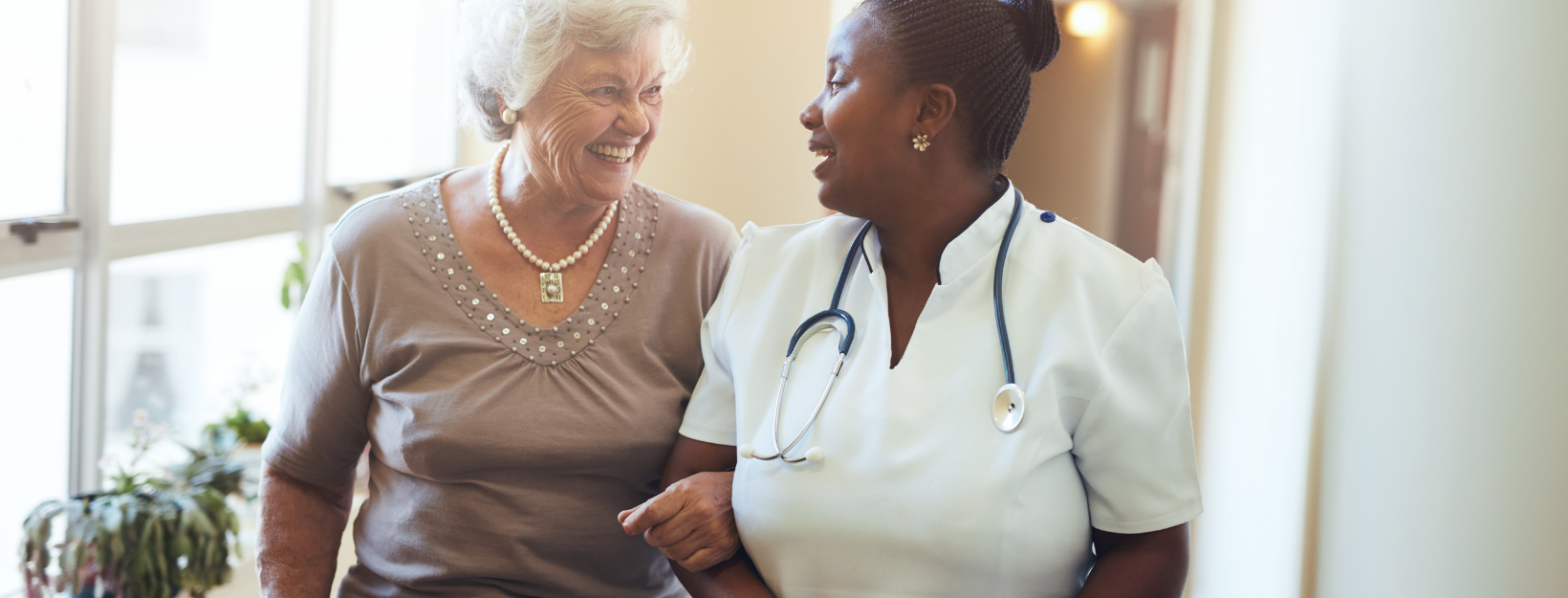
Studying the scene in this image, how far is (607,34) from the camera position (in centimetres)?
146

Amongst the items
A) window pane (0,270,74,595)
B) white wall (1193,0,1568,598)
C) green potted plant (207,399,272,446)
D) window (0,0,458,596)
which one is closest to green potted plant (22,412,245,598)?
window pane (0,270,74,595)

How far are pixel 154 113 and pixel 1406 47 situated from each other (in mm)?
2549

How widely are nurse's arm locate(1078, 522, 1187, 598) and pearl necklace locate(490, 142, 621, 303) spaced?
798mm

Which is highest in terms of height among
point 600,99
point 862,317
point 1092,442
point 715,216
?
point 600,99

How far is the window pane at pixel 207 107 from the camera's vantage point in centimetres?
245

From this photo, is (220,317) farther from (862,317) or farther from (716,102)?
(862,317)

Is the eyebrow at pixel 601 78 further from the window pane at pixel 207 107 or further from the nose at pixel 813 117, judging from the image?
the window pane at pixel 207 107

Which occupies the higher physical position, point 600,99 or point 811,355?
point 600,99

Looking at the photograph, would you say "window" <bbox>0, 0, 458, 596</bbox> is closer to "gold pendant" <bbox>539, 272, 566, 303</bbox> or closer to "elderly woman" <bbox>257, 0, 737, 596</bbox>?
"elderly woman" <bbox>257, 0, 737, 596</bbox>

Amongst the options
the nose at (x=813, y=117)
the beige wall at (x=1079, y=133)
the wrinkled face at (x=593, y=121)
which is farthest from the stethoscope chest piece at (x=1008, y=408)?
the beige wall at (x=1079, y=133)

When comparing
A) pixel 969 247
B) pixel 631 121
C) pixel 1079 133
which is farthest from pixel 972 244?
pixel 1079 133

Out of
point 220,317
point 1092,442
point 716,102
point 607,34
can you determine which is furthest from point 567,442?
point 220,317

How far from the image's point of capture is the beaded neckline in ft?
4.81

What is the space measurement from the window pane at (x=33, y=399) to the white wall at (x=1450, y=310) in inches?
90.4
